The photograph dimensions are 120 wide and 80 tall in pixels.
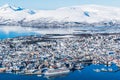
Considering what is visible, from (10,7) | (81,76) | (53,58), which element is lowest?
(81,76)

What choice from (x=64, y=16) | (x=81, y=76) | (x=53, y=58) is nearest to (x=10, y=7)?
(x=64, y=16)

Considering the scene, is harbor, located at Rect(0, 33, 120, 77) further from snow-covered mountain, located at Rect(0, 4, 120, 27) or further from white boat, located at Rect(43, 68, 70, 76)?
snow-covered mountain, located at Rect(0, 4, 120, 27)

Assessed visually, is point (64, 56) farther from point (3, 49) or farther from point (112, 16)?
point (112, 16)

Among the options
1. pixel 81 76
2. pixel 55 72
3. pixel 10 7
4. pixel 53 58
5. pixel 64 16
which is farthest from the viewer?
pixel 10 7

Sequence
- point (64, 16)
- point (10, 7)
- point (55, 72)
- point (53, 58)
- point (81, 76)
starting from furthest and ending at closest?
point (10, 7) → point (64, 16) → point (53, 58) → point (55, 72) → point (81, 76)

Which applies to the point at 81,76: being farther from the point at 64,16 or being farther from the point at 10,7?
the point at 10,7

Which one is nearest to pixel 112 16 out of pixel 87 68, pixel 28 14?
pixel 28 14

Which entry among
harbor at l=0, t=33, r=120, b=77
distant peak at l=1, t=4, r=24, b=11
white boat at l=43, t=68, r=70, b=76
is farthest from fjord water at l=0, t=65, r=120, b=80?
distant peak at l=1, t=4, r=24, b=11

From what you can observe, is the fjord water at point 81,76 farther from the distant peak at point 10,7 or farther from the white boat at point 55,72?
the distant peak at point 10,7
